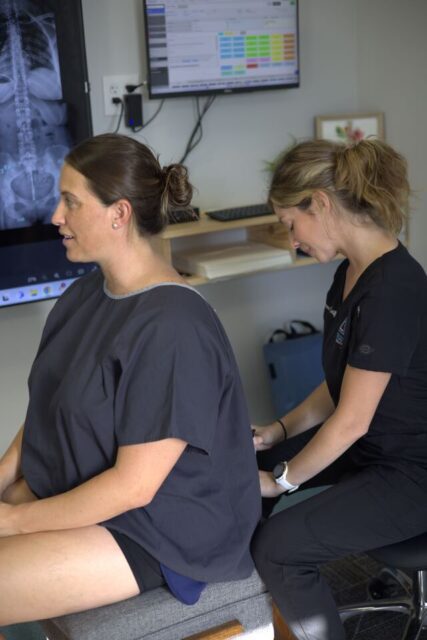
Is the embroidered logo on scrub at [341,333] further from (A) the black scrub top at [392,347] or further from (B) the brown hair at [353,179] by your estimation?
(B) the brown hair at [353,179]

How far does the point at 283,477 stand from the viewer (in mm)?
1756

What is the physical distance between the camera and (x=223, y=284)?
301 centimetres

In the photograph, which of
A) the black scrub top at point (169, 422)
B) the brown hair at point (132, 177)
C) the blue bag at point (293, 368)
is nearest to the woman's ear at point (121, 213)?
the brown hair at point (132, 177)

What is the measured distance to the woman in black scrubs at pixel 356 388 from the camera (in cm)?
161

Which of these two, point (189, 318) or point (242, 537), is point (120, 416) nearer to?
point (189, 318)

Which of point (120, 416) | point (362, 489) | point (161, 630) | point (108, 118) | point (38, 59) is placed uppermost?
point (38, 59)

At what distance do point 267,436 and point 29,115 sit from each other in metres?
1.12

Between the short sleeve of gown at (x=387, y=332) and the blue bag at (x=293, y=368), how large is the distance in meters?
1.32

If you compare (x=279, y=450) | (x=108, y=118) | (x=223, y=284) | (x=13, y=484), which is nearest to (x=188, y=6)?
(x=108, y=118)

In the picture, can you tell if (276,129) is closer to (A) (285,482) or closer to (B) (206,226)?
(B) (206,226)

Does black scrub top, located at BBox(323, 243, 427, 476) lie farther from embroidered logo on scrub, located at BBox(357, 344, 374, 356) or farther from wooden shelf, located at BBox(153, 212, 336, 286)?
wooden shelf, located at BBox(153, 212, 336, 286)

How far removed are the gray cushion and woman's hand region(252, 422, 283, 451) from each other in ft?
1.52

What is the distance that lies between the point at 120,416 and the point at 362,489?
53cm

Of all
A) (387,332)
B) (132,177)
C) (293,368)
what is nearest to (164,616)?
(387,332)
